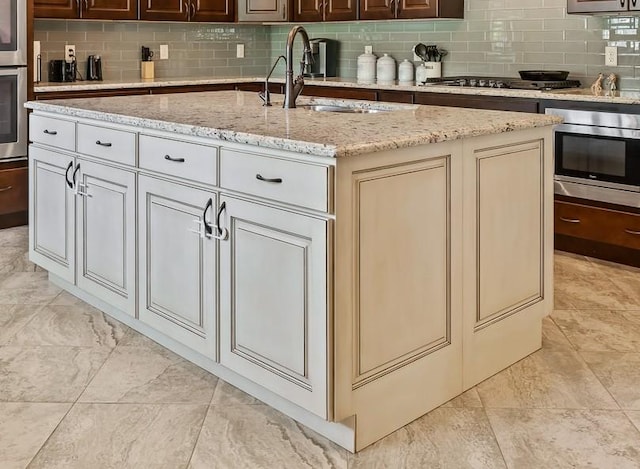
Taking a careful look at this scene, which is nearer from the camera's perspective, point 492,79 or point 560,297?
point 560,297

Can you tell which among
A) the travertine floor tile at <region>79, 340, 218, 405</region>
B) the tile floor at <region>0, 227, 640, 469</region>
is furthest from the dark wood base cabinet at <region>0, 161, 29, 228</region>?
the travertine floor tile at <region>79, 340, 218, 405</region>

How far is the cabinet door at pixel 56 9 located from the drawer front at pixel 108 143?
7.83ft

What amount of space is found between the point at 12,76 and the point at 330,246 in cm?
347

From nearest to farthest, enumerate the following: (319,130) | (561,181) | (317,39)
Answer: (319,130) < (561,181) < (317,39)

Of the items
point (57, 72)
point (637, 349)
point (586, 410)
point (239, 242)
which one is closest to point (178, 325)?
point (239, 242)

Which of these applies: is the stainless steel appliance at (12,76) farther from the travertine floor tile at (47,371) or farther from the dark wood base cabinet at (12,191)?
the travertine floor tile at (47,371)

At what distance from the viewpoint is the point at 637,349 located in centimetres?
305

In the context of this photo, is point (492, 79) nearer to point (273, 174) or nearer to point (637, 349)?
point (637, 349)

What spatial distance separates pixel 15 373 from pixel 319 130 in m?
1.40

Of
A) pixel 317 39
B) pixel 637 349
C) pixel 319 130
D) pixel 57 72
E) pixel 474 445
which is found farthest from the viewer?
pixel 317 39

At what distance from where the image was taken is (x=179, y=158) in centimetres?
269

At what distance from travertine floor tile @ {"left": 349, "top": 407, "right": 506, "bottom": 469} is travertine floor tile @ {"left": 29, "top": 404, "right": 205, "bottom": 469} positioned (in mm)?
515

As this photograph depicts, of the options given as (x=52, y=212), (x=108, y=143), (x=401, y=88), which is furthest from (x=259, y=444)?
(x=401, y=88)

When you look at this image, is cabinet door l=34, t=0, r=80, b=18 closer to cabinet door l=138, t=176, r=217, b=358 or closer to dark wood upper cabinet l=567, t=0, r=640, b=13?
cabinet door l=138, t=176, r=217, b=358
